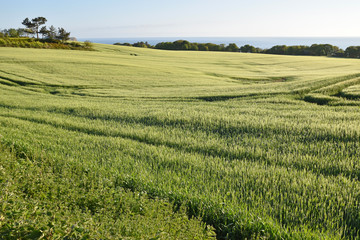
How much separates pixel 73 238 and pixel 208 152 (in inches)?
156

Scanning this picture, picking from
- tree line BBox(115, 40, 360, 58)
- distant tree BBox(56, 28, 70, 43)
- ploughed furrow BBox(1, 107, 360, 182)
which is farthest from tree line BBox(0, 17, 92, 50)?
ploughed furrow BBox(1, 107, 360, 182)

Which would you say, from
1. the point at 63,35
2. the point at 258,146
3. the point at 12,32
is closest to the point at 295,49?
the point at 63,35

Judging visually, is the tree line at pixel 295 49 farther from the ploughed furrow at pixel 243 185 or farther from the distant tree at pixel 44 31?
the ploughed furrow at pixel 243 185

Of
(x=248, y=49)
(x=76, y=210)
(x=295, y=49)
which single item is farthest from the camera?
(x=248, y=49)

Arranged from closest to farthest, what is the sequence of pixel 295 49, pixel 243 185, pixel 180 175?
pixel 243 185 → pixel 180 175 → pixel 295 49

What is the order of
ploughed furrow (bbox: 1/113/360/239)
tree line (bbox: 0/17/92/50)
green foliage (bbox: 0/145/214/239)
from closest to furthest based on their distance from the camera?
1. green foliage (bbox: 0/145/214/239)
2. ploughed furrow (bbox: 1/113/360/239)
3. tree line (bbox: 0/17/92/50)

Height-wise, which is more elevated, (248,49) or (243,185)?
(248,49)

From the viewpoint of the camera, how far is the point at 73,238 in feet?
9.10

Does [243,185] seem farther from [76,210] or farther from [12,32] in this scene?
[12,32]

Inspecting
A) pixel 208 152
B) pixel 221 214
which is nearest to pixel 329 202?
pixel 221 214

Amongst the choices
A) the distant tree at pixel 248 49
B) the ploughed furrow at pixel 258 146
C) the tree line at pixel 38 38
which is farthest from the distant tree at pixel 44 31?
the ploughed furrow at pixel 258 146

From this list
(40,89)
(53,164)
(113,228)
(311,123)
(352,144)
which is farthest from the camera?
(40,89)

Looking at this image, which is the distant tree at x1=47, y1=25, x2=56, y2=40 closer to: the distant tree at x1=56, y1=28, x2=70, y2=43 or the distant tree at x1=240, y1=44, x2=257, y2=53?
the distant tree at x1=56, y1=28, x2=70, y2=43

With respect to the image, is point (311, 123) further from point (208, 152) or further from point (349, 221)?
point (349, 221)
